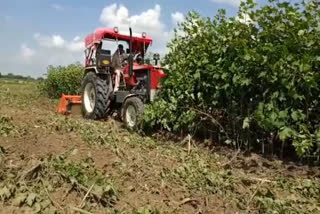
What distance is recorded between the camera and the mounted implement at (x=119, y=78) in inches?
357

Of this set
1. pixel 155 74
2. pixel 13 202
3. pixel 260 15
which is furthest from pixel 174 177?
pixel 155 74

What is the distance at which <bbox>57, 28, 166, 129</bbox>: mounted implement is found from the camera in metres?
9.08

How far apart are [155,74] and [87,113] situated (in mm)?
2702

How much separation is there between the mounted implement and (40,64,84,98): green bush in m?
9.11

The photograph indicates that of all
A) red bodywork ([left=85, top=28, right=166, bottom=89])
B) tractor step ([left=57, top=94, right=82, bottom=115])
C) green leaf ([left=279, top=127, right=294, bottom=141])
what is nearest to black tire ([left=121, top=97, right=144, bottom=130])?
red bodywork ([left=85, top=28, right=166, bottom=89])

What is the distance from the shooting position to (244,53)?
21.3 feet

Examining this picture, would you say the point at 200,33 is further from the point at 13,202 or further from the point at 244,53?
the point at 13,202

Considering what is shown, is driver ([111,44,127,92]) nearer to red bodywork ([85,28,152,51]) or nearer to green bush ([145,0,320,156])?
red bodywork ([85,28,152,51])

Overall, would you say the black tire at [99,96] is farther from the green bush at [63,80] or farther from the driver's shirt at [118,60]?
the green bush at [63,80]

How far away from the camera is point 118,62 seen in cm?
1017

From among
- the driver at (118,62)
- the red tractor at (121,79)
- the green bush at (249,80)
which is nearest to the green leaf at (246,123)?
the green bush at (249,80)

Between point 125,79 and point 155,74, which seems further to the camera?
point 125,79

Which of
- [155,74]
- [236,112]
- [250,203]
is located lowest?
[250,203]

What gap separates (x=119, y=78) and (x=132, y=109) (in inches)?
48.2
